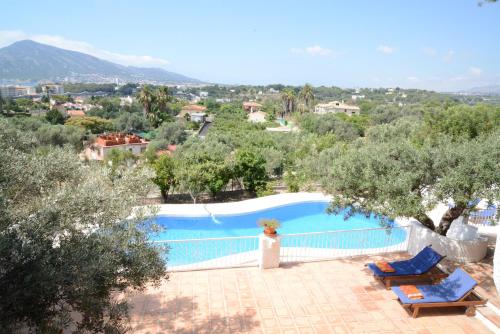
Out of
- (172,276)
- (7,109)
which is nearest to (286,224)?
(172,276)

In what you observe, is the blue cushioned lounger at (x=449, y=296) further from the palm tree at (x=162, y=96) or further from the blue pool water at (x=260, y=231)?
the palm tree at (x=162, y=96)

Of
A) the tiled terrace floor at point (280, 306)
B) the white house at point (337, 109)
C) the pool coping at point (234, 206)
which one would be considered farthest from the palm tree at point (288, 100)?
the tiled terrace floor at point (280, 306)

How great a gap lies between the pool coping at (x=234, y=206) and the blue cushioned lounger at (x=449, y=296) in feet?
23.8

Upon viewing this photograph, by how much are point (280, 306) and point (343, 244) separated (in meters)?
3.71

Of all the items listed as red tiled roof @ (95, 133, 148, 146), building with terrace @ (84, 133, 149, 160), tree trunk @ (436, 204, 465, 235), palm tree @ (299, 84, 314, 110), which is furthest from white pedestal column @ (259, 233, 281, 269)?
palm tree @ (299, 84, 314, 110)

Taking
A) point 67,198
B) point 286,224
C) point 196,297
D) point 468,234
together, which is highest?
point 67,198

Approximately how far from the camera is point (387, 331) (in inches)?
256

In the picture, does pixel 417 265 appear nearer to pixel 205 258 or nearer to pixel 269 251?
pixel 269 251

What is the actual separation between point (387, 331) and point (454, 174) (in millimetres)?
3367

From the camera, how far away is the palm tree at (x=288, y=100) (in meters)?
81.3

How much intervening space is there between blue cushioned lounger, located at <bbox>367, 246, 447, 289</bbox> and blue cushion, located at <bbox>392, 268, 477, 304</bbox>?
0.52 metres

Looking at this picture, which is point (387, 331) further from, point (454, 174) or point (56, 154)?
point (56, 154)

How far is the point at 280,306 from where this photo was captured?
7.16 m


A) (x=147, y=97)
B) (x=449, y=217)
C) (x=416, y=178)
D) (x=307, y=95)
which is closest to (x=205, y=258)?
(x=416, y=178)
